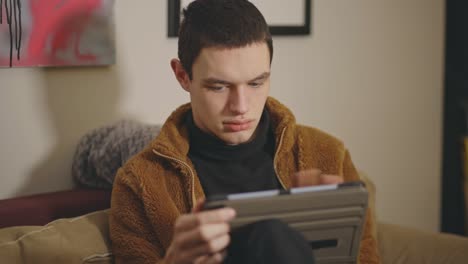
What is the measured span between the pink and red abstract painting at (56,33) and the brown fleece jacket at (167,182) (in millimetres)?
336

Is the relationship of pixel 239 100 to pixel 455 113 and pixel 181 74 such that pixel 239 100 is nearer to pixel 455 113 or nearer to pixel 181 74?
pixel 181 74

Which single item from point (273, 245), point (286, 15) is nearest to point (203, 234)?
point (273, 245)

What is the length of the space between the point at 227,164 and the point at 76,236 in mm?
380

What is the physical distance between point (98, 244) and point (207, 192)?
0.27 meters

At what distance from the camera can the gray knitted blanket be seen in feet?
5.91

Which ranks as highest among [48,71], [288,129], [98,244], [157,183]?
[48,71]

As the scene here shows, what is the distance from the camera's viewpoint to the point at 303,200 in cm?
120

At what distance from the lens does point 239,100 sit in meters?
1.51

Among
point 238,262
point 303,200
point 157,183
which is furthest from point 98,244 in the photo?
point 303,200

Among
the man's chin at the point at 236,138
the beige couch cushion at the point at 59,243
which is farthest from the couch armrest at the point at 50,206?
the man's chin at the point at 236,138

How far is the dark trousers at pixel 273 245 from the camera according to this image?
117cm

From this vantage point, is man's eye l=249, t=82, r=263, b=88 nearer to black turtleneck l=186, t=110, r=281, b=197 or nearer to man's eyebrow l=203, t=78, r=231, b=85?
man's eyebrow l=203, t=78, r=231, b=85

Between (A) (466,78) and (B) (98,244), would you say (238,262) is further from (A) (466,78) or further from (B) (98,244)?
(A) (466,78)

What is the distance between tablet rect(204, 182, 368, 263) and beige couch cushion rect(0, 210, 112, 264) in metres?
0.47
